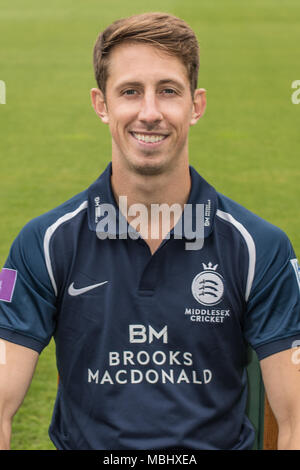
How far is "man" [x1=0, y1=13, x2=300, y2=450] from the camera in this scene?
2320 mm

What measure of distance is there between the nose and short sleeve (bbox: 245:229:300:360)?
492 millimetres

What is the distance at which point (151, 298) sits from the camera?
7.72ft

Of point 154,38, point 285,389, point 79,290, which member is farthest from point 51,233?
point 285,389

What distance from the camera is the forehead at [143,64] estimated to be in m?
2.31

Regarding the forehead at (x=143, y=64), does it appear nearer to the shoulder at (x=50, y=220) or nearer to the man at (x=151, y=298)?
the man at (x=151, y=298)

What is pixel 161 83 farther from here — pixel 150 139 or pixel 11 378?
pixel 11 378

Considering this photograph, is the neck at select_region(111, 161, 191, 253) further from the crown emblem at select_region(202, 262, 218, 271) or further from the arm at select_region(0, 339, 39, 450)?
the arm at select_region(0, 339, 39, 450)

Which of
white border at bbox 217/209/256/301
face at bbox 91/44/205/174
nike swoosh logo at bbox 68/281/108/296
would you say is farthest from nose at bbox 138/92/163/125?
nike swoosh logo at bbox 68/281/108/296

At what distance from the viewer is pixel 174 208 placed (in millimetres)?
2463

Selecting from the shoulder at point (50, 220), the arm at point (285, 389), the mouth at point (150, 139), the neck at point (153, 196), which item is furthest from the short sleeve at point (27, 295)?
the arm at point (285, 389)

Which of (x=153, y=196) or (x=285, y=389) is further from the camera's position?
(x=153, y=196)

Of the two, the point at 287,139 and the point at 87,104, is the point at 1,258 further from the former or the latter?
the point at 87,104

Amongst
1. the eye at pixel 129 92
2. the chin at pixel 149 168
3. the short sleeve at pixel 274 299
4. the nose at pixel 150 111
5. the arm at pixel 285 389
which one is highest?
the eye at pixel 129 92

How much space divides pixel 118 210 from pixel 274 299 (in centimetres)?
56
